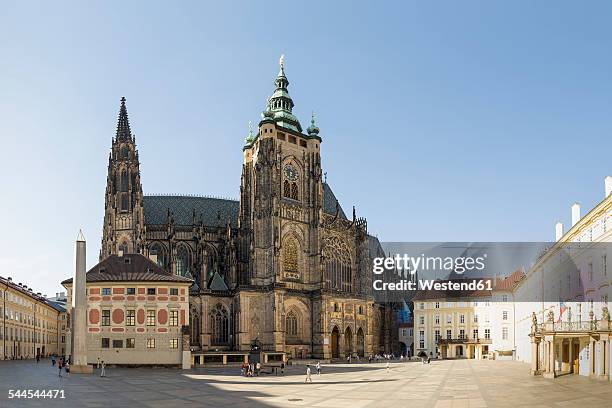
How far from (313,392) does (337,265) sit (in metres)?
70.3

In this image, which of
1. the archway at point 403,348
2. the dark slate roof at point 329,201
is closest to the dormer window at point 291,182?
the dark slate roof at point 329,201

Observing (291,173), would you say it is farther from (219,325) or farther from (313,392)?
(313,392)

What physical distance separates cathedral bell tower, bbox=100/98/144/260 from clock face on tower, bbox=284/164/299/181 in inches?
949

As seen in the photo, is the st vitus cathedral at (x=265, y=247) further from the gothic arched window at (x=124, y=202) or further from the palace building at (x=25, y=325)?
the palace building at (x=25, y=325)

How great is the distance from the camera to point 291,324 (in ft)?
350

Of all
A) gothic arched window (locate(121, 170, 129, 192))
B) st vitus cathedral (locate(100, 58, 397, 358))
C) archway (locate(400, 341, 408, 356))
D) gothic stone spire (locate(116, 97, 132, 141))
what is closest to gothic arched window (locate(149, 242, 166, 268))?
st vitus cathedral (locate(100, 58, 397, 358))

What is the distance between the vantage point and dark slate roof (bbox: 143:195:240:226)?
11625 cm

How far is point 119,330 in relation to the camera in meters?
73.6

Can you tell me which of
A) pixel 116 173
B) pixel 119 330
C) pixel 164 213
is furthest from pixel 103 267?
pixel 164 213

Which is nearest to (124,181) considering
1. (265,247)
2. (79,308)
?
(265,247)

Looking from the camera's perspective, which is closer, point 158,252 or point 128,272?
point 128,272

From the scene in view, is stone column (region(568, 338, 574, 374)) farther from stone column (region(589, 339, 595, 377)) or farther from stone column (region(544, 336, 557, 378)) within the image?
stone column (region(589, 339, 595, 377))

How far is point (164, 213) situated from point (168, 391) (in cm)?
7468

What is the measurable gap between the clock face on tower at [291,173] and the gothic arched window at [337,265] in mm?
12068
